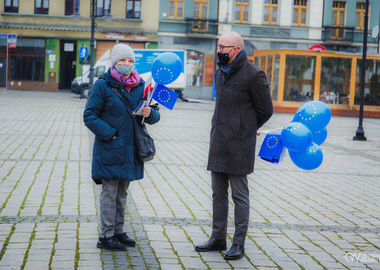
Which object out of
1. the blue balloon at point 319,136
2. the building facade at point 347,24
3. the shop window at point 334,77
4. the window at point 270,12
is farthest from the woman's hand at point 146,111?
the building facade at point 347,24

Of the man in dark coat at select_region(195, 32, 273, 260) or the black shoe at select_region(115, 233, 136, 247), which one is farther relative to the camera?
the black shoe at select_region(115, 233, 136, 247)

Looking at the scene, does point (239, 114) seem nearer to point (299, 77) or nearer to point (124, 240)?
point (124, 240)

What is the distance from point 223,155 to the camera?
4969mm

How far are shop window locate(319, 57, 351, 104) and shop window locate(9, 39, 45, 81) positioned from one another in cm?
2038

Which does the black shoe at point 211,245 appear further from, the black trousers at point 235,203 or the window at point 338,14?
the window at point 338,14

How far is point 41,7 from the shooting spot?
4003 centimetres

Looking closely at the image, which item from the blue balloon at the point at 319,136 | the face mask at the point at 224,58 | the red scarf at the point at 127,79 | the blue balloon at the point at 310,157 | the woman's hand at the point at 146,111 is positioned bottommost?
the blue balloon at the point at 310,157

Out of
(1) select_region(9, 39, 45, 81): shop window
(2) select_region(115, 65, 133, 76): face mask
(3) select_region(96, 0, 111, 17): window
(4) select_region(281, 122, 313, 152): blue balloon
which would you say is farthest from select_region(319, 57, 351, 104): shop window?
(2) select_region(115, 65, 133, 76): face mask

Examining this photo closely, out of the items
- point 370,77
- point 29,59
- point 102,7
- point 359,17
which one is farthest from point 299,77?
point 29,59

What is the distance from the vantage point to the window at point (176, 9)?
132ft

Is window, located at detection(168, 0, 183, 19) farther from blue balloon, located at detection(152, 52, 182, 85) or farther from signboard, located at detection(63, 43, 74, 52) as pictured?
blue balloon, located at detection(152, 52, 182, 85)

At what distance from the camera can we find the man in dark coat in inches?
193

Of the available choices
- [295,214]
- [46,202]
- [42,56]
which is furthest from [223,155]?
[42,56]

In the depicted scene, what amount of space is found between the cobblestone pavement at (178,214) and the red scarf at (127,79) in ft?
4.62
